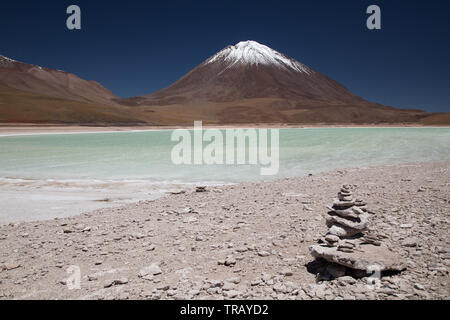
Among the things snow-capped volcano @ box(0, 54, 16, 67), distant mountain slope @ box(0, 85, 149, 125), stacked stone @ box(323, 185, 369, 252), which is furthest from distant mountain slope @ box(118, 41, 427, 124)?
stacked stone @ box(323, 185, 369, 252)

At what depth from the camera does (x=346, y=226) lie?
145 inches

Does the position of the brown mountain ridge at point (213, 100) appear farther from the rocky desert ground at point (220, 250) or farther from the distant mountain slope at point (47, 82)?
the rocky desert ground at point (220, 250)

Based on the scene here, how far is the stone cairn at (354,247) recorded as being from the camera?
2.81m

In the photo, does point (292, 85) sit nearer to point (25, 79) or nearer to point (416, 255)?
point (25, 79)

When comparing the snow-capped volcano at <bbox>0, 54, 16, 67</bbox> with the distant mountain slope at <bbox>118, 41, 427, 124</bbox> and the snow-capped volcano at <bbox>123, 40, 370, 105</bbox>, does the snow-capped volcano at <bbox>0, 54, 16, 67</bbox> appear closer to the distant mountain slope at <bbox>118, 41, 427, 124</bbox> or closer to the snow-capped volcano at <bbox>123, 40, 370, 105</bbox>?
the distant mountain slope at <bbox>118, 41, 427, 124</bbox>

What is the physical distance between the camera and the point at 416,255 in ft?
10.2

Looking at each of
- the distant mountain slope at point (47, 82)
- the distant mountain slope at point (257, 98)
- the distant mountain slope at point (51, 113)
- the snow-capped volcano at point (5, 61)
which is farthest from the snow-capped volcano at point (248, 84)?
the snow-capped volcano at point (5, 61)

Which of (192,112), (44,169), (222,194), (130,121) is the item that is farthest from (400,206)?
(192,112)

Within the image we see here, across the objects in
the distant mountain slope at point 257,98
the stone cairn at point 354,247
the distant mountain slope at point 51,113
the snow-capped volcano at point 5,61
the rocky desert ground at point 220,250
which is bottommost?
the rocky desert ground at point 220,250

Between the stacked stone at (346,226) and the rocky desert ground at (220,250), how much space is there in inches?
9.7

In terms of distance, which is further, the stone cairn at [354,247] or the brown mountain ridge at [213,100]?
the brown mountain ridge at [213,100]

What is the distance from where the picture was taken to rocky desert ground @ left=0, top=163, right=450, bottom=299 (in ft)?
9.13
